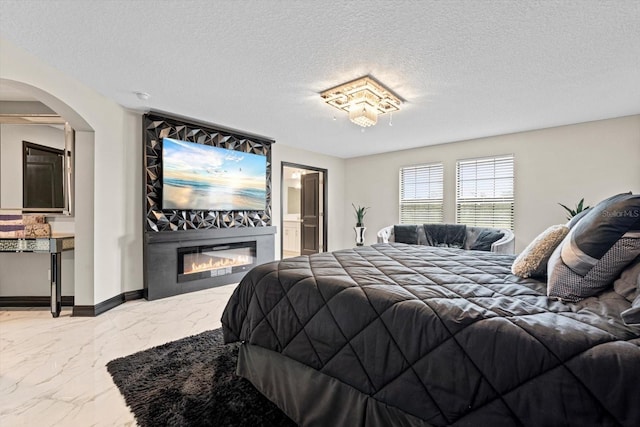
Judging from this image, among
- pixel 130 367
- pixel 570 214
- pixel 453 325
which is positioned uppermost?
pixel 570 214

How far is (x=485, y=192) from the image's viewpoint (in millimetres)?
4660

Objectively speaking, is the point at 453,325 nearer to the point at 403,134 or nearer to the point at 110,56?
the point at 110,56

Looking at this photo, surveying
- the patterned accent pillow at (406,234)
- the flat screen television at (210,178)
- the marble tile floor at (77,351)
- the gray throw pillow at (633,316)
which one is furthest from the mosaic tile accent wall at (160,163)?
the gray throw pillow at (633,316)

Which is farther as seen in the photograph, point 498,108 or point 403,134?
point 403,134

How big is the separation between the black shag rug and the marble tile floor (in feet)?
0.30

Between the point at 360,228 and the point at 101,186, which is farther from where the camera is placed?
the point at 360,228

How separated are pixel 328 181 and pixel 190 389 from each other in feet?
16.3

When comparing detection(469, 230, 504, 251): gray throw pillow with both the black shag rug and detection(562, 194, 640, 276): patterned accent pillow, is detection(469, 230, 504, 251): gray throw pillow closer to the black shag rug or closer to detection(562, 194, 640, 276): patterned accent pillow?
detection(562, 194, 640, 276): patterned accent pillow

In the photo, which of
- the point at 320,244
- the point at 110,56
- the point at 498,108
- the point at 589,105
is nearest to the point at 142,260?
the point at 110,56

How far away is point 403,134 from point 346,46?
2679 mm

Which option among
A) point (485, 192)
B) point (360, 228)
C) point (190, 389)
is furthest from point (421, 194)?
point (190, 389)

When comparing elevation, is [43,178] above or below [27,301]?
above

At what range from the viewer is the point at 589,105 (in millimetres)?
3203

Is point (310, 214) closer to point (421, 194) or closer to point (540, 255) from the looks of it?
point (421, 194)
